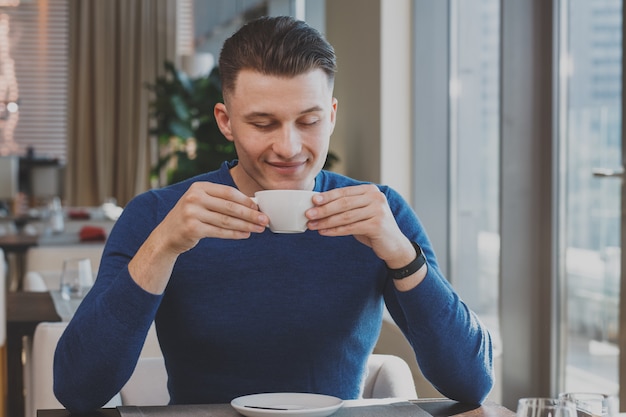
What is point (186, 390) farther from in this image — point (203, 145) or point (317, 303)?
point (203, 145)

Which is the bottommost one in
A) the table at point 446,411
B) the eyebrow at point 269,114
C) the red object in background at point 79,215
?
the table at point 446,411

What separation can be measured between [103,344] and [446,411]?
497 millimetres

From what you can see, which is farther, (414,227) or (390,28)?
(390,28)

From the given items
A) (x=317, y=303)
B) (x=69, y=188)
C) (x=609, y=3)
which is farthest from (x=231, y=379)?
(x=69, y=188)

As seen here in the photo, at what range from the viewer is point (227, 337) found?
1564 mm

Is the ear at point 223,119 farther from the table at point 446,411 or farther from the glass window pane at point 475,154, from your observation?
the glass window pane at point 475,154

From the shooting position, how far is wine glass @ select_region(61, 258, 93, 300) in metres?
2.70

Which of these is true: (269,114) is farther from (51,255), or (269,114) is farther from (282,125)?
(51,255)

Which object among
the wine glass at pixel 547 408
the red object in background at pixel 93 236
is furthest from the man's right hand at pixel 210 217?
the red object in background at pixel 93 236

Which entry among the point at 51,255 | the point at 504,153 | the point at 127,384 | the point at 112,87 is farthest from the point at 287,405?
the point at 112,87

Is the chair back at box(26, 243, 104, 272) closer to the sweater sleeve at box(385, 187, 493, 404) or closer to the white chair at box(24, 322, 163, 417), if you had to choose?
the white chair at box(24, 322, 163, 417)

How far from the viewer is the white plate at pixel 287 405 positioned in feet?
4.03

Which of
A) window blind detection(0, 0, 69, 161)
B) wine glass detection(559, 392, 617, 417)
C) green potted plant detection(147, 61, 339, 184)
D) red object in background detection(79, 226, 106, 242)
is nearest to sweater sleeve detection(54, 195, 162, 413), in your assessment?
wine glass detection(559, 392, 617, 417)

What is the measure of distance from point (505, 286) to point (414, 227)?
1675 millimetres
